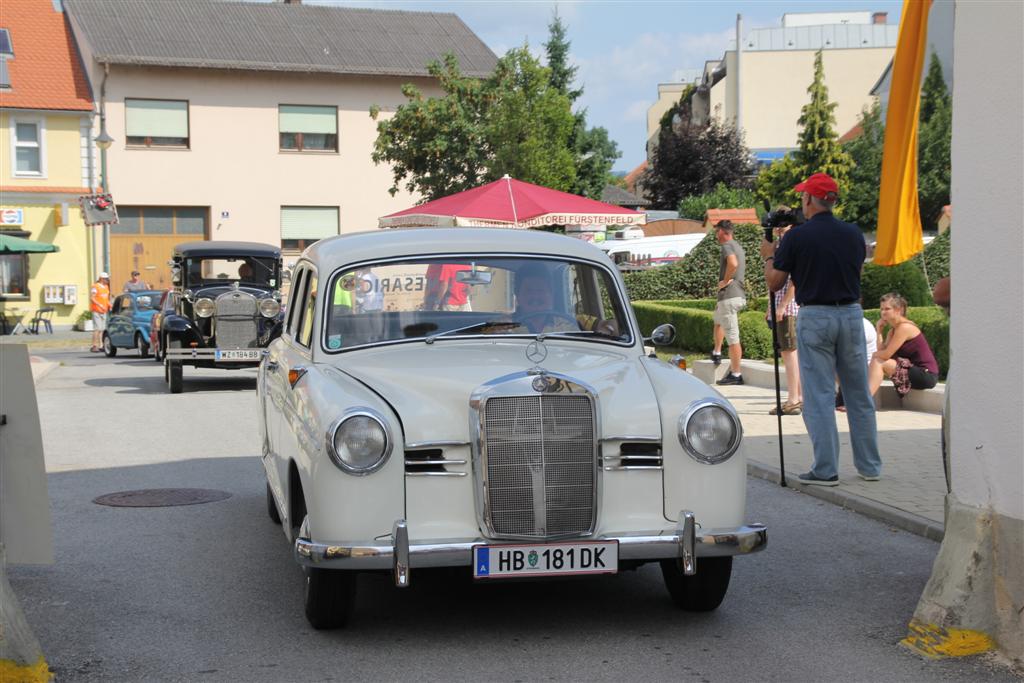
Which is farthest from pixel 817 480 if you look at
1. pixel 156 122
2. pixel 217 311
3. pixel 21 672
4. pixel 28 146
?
pixel 156 122

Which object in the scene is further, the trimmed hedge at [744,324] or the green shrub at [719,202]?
the green shrub at [719,202]

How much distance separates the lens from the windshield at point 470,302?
6.59 metres

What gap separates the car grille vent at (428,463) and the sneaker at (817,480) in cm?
446

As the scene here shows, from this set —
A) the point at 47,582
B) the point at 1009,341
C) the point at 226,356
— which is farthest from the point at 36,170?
the point at 1009,341

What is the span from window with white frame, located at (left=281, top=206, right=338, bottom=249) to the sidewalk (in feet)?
101

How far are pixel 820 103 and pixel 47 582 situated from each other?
153 feet

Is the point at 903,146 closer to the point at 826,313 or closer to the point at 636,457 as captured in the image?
the point at 826,313

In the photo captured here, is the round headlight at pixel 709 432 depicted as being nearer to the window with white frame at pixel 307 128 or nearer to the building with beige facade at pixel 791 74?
the window with white frame at pixel 307 128

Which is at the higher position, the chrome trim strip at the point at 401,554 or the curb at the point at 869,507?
the chrome trim strip at the point at 401,554

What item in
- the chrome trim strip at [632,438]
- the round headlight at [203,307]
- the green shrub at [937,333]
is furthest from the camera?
the round headlight at [203,307]

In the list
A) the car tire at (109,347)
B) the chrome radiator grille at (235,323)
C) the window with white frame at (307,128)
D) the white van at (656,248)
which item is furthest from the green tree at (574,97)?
the chrome radiator grille at (235,323)

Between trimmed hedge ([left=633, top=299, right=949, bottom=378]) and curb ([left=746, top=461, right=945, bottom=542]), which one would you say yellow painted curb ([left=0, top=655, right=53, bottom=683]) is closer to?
curb ([left=746, top=461, right=945, bottom=542])

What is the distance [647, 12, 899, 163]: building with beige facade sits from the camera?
72750mm

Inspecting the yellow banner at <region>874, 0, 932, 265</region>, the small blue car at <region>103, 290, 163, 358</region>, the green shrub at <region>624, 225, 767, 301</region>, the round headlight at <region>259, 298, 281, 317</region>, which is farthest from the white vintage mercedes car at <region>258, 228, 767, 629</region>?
the small blue car at <region>103, 290, 163, 358</region>
